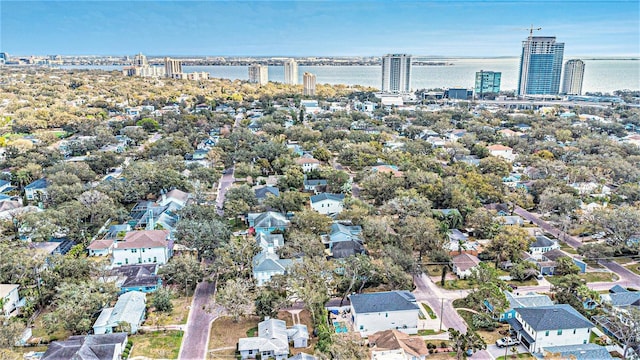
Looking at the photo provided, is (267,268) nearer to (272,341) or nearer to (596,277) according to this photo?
(272,341)

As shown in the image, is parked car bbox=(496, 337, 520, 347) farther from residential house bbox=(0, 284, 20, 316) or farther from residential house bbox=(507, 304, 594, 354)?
residential house bbox=(0, 284, 20, 316)

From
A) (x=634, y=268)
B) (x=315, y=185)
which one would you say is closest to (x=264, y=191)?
(x=315, y=185)

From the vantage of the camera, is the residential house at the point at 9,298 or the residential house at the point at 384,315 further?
Answer: the residential house at the point at 9,298

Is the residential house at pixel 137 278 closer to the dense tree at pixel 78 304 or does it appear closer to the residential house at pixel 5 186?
the dense tree at pixel 78 304

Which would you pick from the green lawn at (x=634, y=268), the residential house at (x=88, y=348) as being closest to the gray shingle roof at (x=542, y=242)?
the green lawn at (x=634, y=268)

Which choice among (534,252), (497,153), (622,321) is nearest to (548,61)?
(497,153)

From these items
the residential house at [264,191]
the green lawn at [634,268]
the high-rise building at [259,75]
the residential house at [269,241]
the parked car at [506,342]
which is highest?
the high-rise building at [259,75]

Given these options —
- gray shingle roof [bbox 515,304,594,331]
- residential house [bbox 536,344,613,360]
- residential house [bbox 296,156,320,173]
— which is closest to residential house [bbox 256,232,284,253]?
gray shingle roof [bbox 515,304,594,331]

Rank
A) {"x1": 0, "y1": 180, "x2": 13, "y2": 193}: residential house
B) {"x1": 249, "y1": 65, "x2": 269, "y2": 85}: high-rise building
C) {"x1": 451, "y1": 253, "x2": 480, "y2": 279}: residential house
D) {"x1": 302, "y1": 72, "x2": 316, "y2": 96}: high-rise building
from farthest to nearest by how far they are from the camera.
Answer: {"x1": 249, "y1": 65, "x2": 269, "y2": 85}: high-rise building < {"x1": 302, "y1": 72, "x2": 316, "y2": 96}: high-rise building < {"x1": 0, "y1": 180, "x2": 13, "y2": 193}: residential house < {"x1": 451, "y1": 253, "x2": 480, "y2": 279}: residential house
